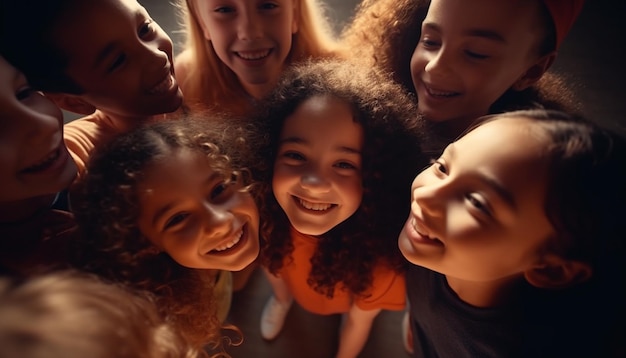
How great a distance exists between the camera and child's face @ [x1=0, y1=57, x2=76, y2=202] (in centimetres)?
70

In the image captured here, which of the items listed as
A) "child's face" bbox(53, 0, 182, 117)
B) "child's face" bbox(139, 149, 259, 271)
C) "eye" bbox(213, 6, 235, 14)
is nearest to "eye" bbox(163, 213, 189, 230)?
"child's face" bbox(139, 149, 259, 271)

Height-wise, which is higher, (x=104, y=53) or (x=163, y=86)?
(x=104, y=53)

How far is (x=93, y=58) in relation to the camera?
0.86 m

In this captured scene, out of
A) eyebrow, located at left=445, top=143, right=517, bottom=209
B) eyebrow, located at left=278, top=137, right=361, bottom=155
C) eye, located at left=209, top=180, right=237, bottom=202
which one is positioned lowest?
eye, located at left=209, top=180, right=237, bottom=202

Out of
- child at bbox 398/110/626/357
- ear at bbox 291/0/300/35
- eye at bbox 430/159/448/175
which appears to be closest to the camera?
child at bbox 398/110/626/357

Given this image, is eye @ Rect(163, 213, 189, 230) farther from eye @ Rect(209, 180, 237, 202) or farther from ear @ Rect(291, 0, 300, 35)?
ear @ Rect(291, 0, 300, 35)

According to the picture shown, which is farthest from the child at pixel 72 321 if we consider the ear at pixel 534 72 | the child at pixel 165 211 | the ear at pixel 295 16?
the ear at pixel 534 72

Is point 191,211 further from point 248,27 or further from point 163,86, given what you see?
point 248,27

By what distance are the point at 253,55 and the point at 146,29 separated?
29 cm

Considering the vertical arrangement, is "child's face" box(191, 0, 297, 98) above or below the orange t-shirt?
above

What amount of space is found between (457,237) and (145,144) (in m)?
0.56

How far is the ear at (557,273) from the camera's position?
654mm

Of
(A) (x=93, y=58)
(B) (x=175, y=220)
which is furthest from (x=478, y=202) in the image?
(A) (x=93, y=58)

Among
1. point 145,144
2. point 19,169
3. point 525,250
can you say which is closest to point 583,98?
point 525,250
